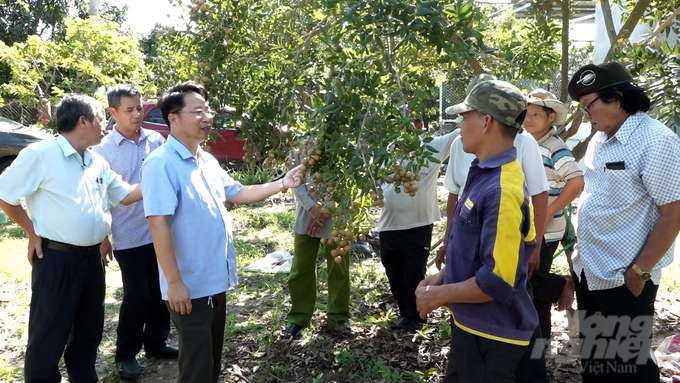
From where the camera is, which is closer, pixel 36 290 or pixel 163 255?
pixel 163 255

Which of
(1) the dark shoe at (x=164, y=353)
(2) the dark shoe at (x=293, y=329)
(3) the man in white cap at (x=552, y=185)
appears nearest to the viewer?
(3) the man in white cap at (x=552, y=185)

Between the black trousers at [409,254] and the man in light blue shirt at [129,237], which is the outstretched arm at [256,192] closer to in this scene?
the man in light blue shirt at [129,237]

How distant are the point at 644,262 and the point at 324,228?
2338 mm

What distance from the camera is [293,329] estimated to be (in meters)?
4.64

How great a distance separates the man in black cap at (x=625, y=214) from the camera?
2.82 meters

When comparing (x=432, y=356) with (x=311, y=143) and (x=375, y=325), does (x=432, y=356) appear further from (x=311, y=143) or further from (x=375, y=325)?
(x=311, y=143)

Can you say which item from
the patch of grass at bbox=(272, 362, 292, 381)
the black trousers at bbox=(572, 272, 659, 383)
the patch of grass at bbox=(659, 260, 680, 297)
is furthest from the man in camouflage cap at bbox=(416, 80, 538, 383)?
the patch of grass at bbox=(659, 260, 680, 297)

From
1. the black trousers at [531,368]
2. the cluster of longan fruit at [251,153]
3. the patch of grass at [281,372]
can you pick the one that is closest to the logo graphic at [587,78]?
the black trousers at [531,368]

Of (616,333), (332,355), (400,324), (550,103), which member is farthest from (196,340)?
(550,103)

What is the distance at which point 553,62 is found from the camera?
500cm

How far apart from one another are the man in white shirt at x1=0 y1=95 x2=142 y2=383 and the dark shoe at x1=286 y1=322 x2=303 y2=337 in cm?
158

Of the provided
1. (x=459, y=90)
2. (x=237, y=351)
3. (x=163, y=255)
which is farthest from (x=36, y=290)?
(x=459, y=90)

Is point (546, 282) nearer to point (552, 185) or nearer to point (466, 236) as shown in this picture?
point (552, 185)

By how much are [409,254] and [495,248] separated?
2522mm
